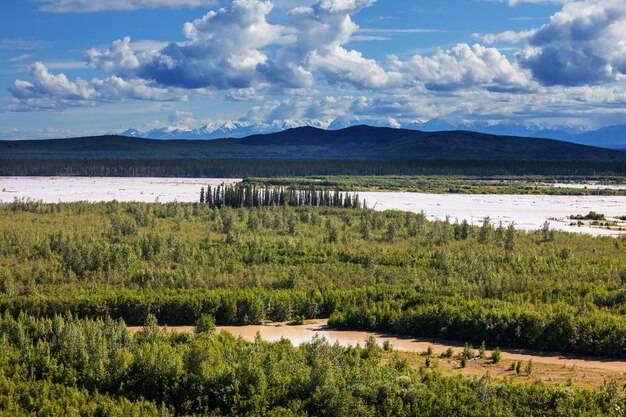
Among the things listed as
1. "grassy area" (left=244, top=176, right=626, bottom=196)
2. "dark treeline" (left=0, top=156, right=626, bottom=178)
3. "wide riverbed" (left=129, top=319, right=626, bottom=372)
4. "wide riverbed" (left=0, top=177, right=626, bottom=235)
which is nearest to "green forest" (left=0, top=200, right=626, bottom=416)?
"wide riverbed" (left=129, top=319, right=626, bottom=372)

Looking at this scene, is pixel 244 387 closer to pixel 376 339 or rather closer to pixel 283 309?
pixel 376 339

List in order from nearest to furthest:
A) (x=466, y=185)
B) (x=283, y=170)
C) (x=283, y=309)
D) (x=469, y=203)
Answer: (x=283, y=309)
(x=469, y=203)
(x=466, y=185)
(x=283, y=170)

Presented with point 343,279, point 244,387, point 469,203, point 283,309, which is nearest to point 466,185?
point 469,203

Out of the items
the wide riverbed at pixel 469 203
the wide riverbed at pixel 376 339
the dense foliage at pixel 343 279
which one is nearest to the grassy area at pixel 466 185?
the wide riverbed at pixel 469 203

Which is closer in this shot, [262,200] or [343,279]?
[343,279]

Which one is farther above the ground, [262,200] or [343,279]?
[262,200]
